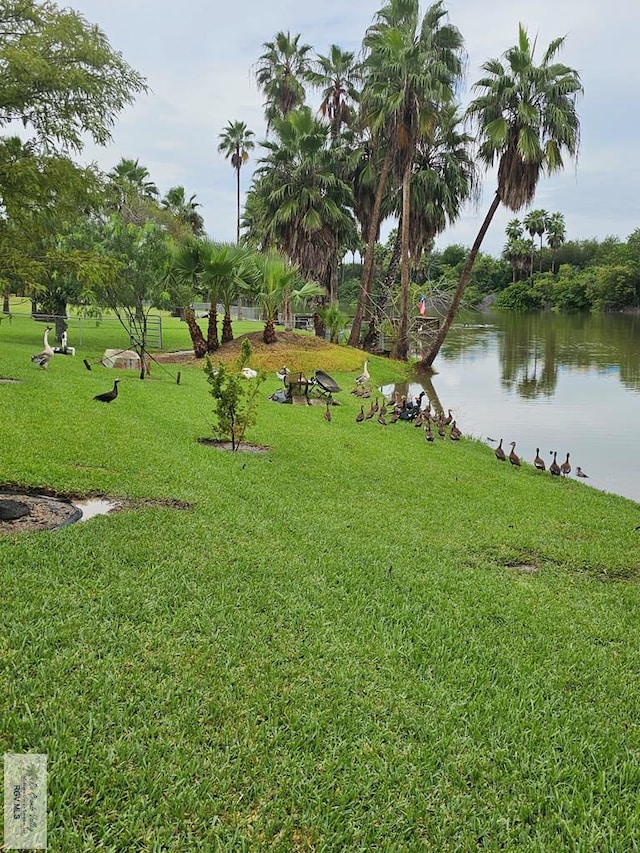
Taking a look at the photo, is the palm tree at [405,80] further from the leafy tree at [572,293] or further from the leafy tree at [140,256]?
the leafy tree at [572,293]

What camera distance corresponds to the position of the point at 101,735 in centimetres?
242

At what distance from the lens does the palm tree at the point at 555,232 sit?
282ft

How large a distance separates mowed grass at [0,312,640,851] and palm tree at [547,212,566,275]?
8994 cm

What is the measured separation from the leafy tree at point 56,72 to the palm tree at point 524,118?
1438 cm

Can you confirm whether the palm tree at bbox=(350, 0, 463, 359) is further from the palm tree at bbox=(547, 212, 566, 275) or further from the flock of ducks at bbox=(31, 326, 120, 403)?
the palm tree at bbox=(547, 212, 566, 275)

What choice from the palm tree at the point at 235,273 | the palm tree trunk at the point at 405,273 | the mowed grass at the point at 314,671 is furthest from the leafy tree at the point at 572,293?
the mowed grass at the point at 314,671

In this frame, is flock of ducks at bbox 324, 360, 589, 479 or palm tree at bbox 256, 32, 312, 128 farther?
palm tree at bbox 256, 32, 312, 128

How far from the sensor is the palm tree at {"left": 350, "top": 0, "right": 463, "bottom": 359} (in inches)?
819

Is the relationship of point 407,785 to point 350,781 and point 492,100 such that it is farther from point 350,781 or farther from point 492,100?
point 492,100

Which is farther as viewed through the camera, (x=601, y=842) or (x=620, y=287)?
(x=620, y=287)

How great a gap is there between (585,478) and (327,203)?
1949cm

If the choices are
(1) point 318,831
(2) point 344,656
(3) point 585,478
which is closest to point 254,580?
(2) point 344,656

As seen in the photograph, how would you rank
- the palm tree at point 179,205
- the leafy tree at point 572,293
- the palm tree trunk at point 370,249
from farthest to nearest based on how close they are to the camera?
the leafy tree at point 572,293
the palm tree at point 179,205
the palm tree trunk at point 370,249
